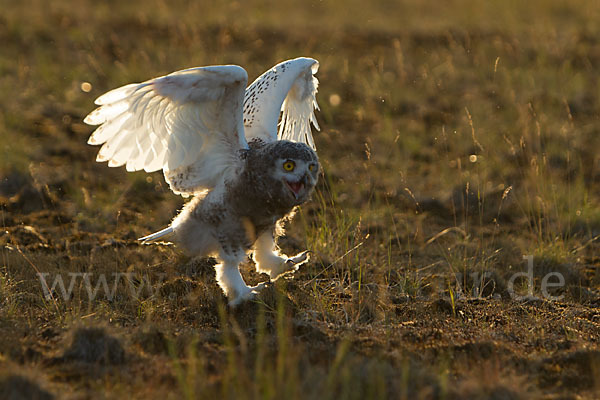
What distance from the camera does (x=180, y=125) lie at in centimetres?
448

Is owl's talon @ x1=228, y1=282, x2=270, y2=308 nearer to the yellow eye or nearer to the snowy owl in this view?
the snowy owl

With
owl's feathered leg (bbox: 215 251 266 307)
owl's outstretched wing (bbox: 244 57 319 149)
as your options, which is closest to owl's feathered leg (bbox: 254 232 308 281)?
owl's feathered leg (bbox: 215 251 266 307)

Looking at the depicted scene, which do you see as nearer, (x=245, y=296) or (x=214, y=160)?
(x=245, y=296)

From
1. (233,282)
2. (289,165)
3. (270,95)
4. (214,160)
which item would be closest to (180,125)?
(214,160)

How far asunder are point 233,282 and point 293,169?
876 mm

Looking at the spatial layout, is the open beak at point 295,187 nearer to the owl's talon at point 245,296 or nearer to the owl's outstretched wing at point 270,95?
the owl's talon at point 245,296

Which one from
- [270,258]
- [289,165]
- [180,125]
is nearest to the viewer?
[289,165]

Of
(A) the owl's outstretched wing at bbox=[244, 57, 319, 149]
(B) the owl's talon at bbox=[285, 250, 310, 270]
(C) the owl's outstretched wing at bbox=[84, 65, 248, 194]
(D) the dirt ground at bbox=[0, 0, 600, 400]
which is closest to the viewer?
(D) the dirt ground at bbox=[0, 0, 600, 400]

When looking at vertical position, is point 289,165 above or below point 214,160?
below

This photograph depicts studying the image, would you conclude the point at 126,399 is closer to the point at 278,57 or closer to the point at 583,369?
the point at 583,369

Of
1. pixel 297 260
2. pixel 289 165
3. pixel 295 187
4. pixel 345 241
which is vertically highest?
pixel 345 241

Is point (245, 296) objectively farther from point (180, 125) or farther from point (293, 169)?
point (180, 125)

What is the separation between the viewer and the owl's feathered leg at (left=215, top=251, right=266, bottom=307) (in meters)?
4.48

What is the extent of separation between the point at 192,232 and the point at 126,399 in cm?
166
